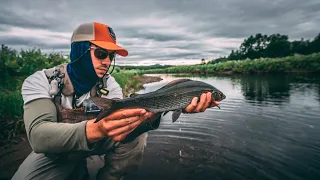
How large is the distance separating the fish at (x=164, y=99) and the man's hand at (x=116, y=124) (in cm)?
9

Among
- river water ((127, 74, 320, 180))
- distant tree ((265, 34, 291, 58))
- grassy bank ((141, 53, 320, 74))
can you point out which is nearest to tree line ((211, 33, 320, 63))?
distant tree ((265, 34, 291, 58))

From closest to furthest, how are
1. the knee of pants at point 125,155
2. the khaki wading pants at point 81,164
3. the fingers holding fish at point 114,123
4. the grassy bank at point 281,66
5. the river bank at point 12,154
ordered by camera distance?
the fingers holding fish at point 114,123
the khaki wading pants at point 81,164
the knee of pants at point 125,155
the river bank at point 12,154
the grassy bank at point 281,66

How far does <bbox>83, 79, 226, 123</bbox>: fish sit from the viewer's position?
2.11 m

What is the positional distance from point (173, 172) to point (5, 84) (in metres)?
6.63

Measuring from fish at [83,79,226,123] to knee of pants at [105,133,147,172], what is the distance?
784 mm

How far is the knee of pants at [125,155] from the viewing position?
330cm

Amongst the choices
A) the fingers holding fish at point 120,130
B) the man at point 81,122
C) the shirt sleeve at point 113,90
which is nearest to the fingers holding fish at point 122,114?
the man at point 81,122

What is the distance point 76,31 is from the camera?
2.95m

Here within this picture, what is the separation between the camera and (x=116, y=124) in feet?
6.47

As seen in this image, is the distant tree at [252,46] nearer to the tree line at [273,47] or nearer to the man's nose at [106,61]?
the tree line at [273,47]

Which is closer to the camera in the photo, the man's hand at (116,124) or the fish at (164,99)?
the man's hand at (116,124)

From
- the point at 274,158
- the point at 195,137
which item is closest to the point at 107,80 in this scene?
the point at 195,137

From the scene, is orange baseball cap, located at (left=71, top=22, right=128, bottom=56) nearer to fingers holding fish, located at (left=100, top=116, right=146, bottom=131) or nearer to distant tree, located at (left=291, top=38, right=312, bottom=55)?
fingers holding fish, located at (left=100, top=116, right=146, bottom=131)

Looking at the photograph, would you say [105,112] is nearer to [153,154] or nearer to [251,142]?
[153,154]
